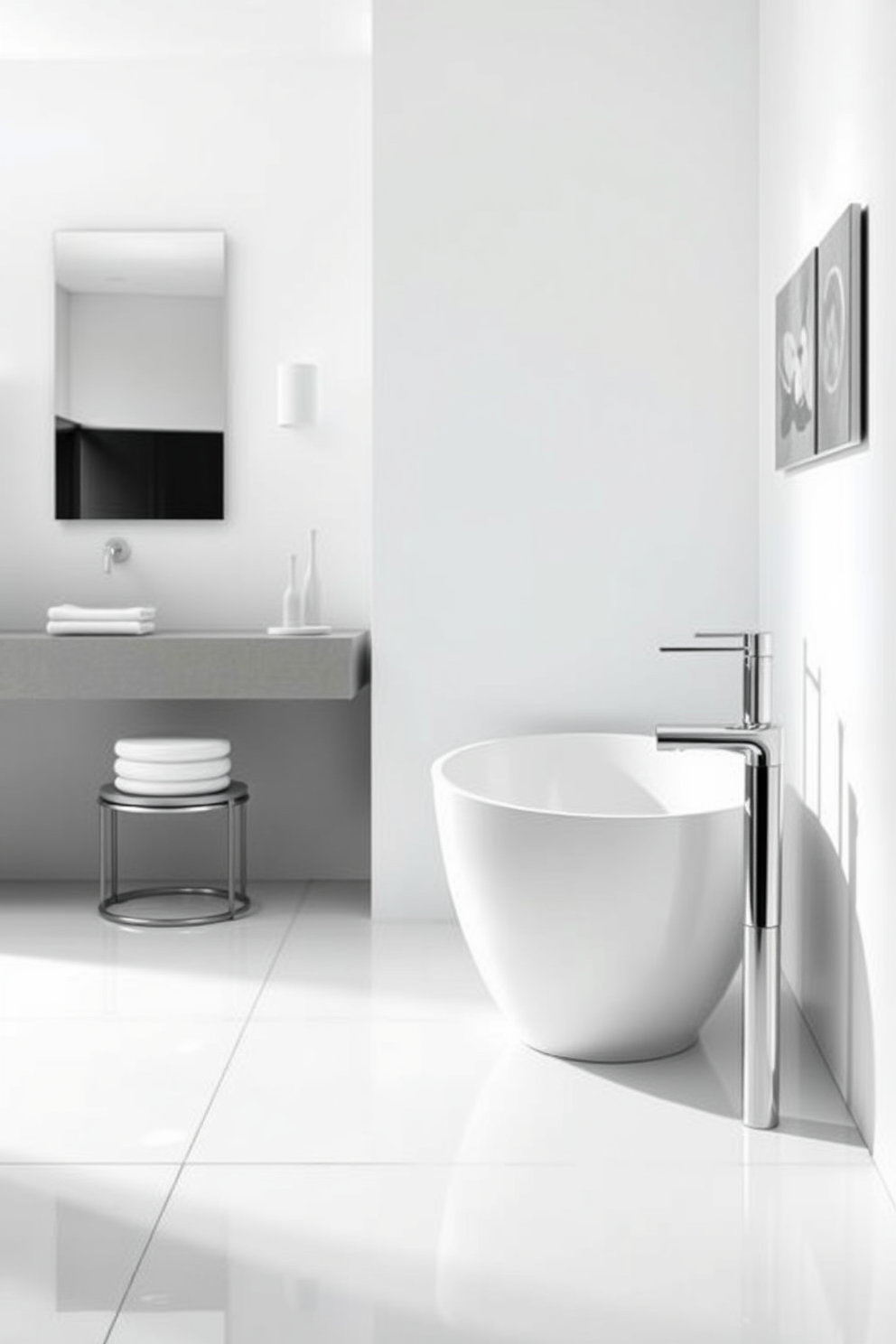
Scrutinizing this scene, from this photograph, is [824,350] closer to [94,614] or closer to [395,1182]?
[395,1182]

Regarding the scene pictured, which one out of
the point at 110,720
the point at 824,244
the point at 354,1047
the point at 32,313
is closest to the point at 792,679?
the point at 824,244

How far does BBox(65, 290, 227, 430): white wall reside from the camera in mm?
5227

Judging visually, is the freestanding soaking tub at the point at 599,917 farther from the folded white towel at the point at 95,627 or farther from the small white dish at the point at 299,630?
the folded white towel at the point at 95,627

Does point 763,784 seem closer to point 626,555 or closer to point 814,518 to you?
point 814,518

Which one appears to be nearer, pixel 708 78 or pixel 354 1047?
pixel 354 1047

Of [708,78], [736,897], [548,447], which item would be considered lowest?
[736,897]

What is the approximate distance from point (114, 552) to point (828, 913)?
2.88m

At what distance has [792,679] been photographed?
3867 mm

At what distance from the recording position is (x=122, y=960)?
14.1ft

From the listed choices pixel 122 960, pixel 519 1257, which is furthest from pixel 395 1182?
pixel 122 960

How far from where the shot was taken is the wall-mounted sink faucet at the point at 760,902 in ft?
9.84

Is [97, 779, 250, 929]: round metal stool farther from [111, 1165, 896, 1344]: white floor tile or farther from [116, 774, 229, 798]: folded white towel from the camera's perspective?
[111, 1165, 896, 1344]: white floor tile

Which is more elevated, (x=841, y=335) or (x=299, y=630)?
(x=841, y=335)

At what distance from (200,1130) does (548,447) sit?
8.00 ft
